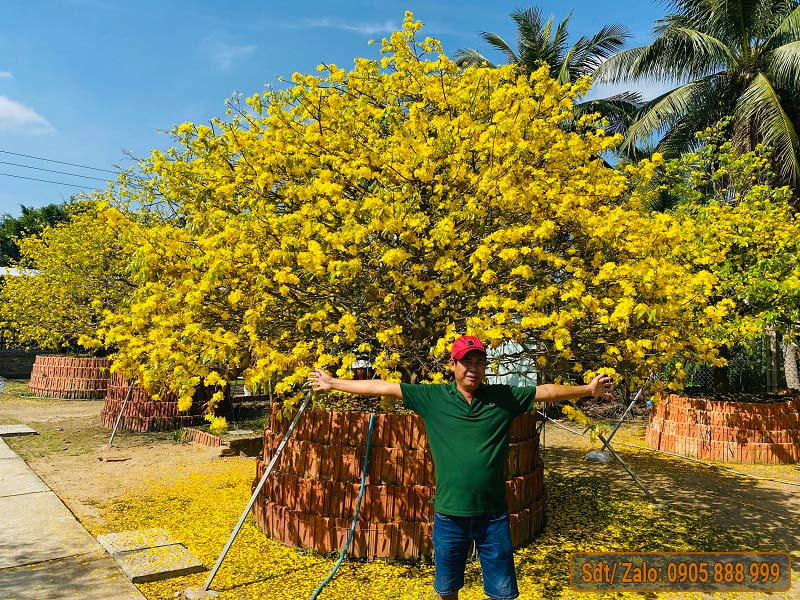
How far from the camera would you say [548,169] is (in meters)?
Result: 5.80

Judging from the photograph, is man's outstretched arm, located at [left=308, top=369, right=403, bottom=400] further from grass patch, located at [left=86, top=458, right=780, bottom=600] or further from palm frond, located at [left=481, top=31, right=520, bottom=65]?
palm frond, located at [left=481, top=31, right=520, bottom=65]

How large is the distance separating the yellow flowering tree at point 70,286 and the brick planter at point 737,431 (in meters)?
12.5

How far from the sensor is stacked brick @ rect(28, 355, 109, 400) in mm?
17719

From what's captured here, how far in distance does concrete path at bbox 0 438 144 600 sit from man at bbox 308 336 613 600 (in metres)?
2.80

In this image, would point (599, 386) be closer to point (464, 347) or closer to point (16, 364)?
point (464, 347)

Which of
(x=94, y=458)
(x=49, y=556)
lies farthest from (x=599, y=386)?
(x=94, y=458)

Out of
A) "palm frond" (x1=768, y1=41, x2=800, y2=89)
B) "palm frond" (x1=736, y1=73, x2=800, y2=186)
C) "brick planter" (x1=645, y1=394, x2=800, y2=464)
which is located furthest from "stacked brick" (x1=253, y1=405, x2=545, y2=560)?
"palm frond" (x1=768, y1=41, x2=800, y2=89)

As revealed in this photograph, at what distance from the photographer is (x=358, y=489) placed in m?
5.36

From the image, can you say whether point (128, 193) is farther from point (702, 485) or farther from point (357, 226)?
point (702, 485)

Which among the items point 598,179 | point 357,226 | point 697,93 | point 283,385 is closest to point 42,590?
point 283,385

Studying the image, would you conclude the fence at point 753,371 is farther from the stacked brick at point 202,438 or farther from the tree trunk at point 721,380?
the stacked brick at point 202,438

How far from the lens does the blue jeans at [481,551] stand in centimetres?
329

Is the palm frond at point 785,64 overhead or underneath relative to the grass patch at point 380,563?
overhead

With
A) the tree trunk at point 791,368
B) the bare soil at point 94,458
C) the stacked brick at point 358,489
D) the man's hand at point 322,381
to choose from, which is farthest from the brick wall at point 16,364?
the tree trunk at point 791,368
